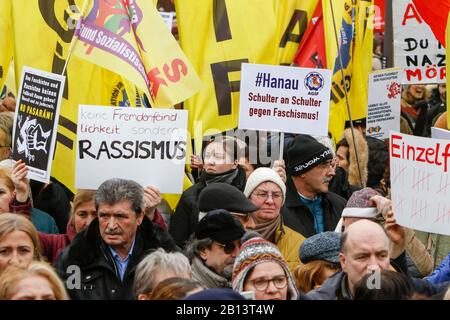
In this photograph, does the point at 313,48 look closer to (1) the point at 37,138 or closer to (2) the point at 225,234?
(1) the point at 37,138

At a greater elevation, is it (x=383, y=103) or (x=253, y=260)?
Answer: (x=383, y=103)

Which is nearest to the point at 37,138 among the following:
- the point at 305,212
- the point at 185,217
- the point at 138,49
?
the point at 185,217

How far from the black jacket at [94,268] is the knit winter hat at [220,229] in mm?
189

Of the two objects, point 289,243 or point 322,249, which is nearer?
point 322,249

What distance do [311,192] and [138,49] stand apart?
1.57 metres

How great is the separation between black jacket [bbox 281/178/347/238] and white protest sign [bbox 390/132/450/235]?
4.90 ft

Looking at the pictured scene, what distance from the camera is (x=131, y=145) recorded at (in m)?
9.05

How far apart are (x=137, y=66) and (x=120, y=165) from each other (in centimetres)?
102

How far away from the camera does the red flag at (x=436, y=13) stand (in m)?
11.1

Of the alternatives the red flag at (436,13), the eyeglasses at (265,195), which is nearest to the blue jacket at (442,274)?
the eyeglasses at (265,195)

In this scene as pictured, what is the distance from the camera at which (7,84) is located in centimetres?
1180

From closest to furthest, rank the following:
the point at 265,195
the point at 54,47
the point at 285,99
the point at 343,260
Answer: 1. the point at 343,260
2. the point at 265,195
3. the point at 285,99
4. the point at 54,47

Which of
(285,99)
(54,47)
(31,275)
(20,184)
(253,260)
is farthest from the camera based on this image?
(54,47)

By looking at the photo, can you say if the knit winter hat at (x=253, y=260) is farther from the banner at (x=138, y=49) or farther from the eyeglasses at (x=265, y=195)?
the banner at (x=138, y=49)
